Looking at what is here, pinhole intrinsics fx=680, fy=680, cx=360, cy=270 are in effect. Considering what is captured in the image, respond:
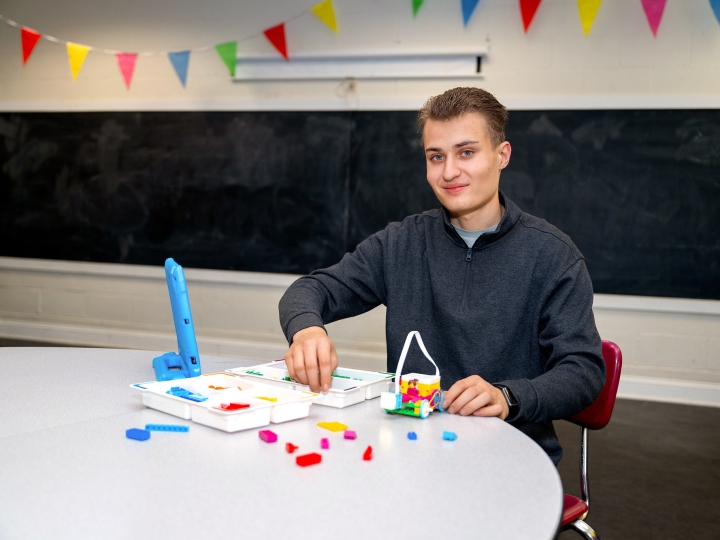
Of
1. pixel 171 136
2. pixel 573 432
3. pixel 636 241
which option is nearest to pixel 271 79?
pixel 171 136

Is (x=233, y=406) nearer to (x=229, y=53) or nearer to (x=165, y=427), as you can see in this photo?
(x=165, y=427)

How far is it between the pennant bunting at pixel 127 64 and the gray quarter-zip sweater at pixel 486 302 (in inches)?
142

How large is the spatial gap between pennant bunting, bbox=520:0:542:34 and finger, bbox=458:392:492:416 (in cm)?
328

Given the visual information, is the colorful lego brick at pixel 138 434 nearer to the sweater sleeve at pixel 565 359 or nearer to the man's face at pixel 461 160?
the sweater sleeve at pixel 565 359

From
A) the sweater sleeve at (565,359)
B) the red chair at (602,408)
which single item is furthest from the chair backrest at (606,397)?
the sweater sleeve at (565,359)

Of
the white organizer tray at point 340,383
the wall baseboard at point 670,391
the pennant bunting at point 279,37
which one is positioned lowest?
the wall baseboard at point 670,391

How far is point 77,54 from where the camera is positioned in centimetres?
477

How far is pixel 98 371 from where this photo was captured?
4.65ft

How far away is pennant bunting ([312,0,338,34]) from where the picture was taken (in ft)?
→ 14.0

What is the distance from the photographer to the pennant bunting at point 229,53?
4430 mm

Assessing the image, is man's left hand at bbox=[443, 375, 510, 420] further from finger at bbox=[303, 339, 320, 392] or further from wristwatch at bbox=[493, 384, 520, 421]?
finger at bbox=[303, 339, 320, 392]

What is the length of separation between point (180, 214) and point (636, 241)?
292 cm

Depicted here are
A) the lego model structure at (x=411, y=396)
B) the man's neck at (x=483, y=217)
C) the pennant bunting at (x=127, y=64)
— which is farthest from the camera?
the pennant bunting at (x=127, y=64)

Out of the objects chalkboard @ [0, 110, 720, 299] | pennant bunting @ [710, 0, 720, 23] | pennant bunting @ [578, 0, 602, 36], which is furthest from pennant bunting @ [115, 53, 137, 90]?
pennant bunting @ [710, 0, 720, 23]
